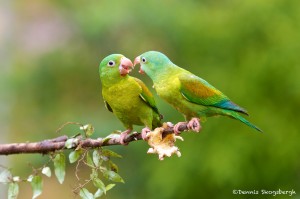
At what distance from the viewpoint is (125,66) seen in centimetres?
264

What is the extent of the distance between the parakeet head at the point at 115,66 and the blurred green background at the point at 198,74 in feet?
10.9

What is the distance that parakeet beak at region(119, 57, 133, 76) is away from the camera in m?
2.59

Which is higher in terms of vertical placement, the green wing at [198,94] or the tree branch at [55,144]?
the green wing at [198,94]

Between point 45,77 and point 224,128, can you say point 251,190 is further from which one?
point 45,77

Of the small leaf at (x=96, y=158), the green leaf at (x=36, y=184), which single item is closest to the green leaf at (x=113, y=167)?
the small leaf at (x=96, y=158)

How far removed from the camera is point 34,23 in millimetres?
12609

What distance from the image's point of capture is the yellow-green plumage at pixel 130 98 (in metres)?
2.84

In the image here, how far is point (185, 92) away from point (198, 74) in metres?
3.83

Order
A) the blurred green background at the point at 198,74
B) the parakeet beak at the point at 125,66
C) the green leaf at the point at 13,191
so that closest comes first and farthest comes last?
the parakeet beak at the point at 125,66 → the green leaf at the point at 13,191 → the blurred green background at the point at 198,74

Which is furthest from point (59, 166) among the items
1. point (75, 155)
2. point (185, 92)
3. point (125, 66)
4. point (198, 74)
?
point (198, 74)

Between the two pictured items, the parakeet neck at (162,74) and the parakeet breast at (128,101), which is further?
the parakeet breast at (128,101)

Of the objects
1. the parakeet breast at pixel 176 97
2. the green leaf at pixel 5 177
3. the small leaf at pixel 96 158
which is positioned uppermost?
the parakeet breast at pixel 176 97

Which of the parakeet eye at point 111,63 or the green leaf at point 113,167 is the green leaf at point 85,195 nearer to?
the green leaf at point 113,167

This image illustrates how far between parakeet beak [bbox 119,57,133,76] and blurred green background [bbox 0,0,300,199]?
3376mm
